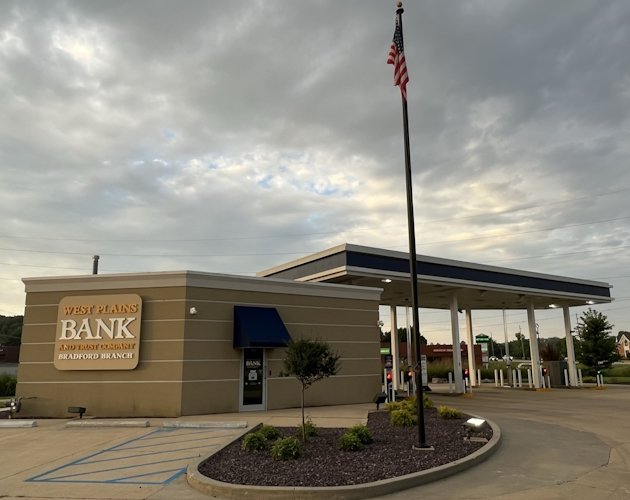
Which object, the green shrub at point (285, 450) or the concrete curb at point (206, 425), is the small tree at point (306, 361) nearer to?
the green shrub at point (285, 450)

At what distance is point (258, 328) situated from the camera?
18.0m

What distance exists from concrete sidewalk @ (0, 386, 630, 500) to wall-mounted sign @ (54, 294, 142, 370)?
7.28 feet

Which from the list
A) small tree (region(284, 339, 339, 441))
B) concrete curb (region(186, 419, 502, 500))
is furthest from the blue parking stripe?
small tree (region(284, 339, 339, 441))

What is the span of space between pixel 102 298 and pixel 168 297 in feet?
7.84

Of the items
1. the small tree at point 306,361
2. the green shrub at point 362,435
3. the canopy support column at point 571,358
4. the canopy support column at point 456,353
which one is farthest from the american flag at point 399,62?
the canopy support column at point 571,358

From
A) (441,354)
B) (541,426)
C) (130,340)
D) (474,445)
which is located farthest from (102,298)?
(441,354)

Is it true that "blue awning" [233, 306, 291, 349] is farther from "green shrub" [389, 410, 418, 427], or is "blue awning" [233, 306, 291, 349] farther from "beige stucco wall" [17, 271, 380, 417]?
"green shrub" [389, 410, 418, 427]

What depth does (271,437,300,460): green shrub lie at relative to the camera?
926 cm

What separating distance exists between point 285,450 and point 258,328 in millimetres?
8846

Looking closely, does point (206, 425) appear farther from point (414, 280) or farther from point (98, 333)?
point (414, 280)

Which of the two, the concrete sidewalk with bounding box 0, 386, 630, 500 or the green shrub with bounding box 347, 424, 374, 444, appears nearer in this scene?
the concrete sidewalk with bounding box 0, 386, 630, 500

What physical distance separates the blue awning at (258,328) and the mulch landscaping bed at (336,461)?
5604mm

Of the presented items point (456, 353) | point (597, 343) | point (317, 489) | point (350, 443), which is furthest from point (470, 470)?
point (597, 343)

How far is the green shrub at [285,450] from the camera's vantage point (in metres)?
9.26
